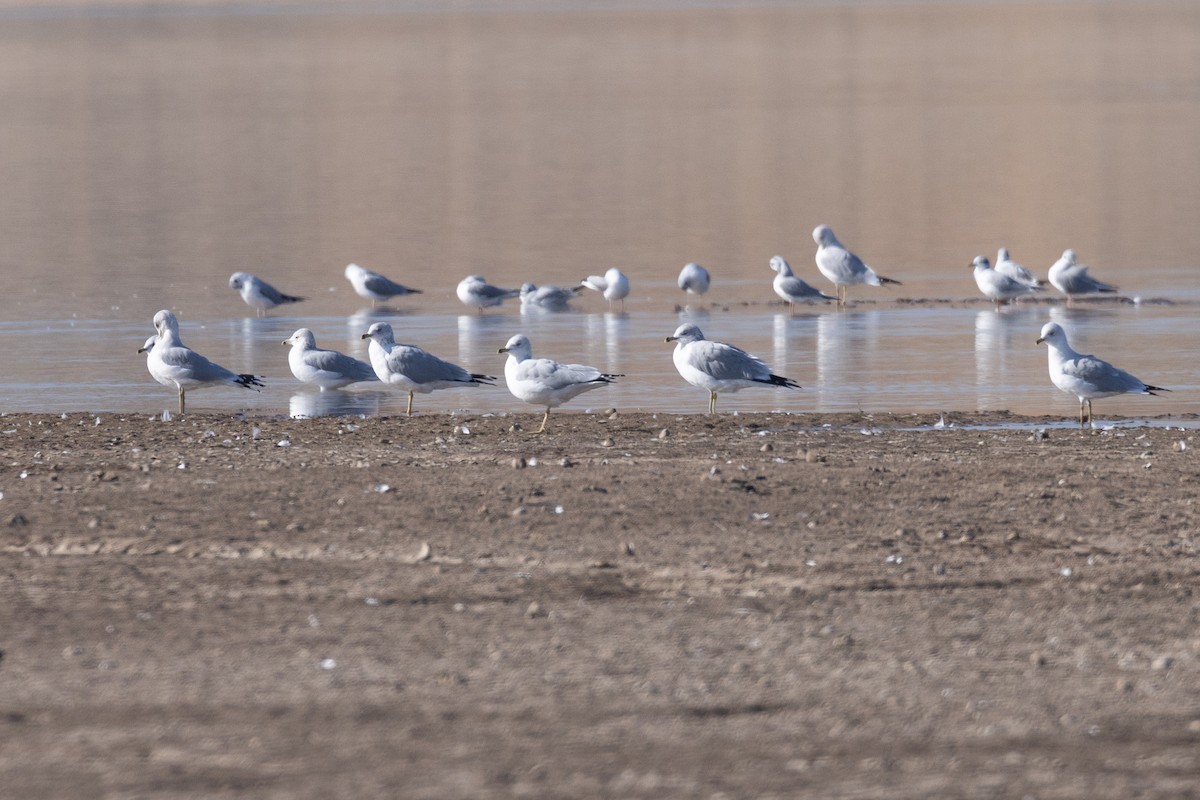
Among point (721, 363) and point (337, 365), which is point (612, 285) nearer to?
point (337, 365)

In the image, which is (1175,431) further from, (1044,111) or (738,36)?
(738,36)

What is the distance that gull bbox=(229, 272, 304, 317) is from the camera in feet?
67.3

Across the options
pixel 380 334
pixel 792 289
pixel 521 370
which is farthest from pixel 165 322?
pixel 792 289

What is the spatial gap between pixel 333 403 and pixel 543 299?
6453mm

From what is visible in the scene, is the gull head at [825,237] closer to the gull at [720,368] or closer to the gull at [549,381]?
the gull at [720,368]

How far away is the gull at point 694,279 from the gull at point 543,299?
1.29 meters

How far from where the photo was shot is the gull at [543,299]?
20.9 m

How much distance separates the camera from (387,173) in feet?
133

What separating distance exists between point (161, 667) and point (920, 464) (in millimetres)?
4891

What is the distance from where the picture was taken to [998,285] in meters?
21.0

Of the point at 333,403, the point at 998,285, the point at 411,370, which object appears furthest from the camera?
the point at 998,285

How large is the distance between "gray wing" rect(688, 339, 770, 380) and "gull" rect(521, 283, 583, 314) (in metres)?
7.45

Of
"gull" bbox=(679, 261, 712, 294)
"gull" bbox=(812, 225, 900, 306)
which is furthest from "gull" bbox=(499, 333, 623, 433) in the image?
"gull" bbox=(812, 225, 900, 306)

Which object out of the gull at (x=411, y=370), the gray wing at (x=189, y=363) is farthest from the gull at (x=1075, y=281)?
the gray wing at (x=189, y=363)
